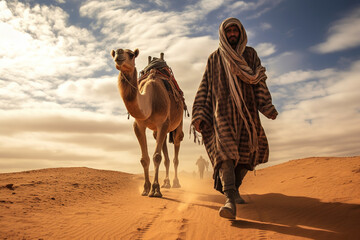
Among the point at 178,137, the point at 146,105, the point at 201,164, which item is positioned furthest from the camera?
the point at 201,164

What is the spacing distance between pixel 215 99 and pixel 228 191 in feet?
5.12

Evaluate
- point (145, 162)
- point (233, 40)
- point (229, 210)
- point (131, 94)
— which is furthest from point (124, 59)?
point (229, 210)

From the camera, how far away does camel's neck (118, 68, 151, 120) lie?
6.12 m

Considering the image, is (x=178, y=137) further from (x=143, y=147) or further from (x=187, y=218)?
(x=187, y=218)

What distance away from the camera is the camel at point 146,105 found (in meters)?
6.12

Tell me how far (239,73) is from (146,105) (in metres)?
2.93

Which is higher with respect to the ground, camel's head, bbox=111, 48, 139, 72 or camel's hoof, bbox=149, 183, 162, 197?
camel's head, bbox=111, 48, 139, 72

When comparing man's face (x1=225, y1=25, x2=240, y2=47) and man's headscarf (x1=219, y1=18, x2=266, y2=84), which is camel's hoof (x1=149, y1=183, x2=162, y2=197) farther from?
man's face (x1=225, y1=25, x2=240, y2=47)

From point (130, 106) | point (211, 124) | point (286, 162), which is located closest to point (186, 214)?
point (211, 124)

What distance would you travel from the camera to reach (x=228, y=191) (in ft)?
13.3

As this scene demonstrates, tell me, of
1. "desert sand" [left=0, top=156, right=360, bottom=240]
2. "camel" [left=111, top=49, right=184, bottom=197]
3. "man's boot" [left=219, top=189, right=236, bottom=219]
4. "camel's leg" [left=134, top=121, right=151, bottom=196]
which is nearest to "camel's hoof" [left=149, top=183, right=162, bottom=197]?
"camel" [left=111, top=49, right=184, bottom=197]

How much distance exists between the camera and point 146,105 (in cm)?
703

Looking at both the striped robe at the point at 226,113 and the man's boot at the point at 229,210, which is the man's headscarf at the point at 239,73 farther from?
the man's boot at the point at 229,210

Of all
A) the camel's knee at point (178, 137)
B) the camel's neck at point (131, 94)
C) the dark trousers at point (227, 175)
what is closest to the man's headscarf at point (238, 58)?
the dark trousers at point (227, 175)
